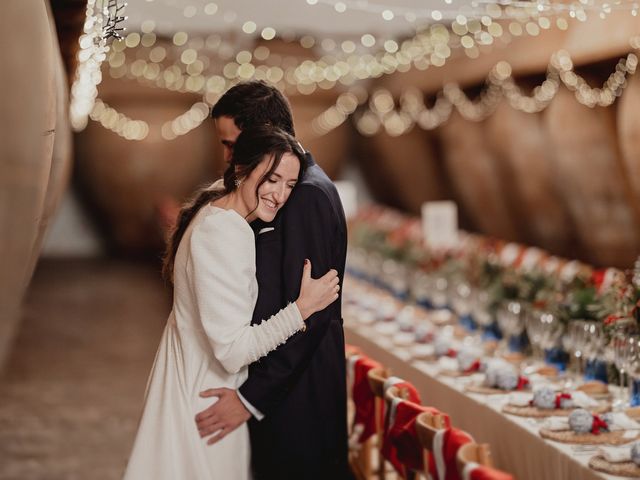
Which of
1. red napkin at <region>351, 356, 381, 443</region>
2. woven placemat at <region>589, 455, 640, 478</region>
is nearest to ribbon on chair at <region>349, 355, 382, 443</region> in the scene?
red napkin at <region>351, 356, 381, 443</region>

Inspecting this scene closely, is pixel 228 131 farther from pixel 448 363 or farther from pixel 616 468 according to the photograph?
pixel 448 363

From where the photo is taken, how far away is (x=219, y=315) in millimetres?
2627

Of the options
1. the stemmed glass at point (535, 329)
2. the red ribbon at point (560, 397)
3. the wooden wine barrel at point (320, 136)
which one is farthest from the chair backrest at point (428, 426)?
the wooden wine barrel at point (320, 136)

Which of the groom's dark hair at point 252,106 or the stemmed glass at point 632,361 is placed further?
the stemmed glass at point 632,361

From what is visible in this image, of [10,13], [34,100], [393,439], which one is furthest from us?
[393,439]

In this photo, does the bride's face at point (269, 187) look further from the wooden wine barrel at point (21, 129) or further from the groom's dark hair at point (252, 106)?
the wooden wine barrel at point (21, 129)

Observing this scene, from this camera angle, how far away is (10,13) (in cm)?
215

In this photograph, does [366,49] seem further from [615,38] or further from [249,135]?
[249,135]

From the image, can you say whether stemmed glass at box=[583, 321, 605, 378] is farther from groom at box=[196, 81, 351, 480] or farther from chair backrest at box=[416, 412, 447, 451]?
groom at box=[196, 81, 351, 480]

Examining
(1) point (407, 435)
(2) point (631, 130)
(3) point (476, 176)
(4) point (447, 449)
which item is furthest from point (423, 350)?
(3) point (476, 176)

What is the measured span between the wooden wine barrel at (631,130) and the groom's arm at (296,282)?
15.8 feet

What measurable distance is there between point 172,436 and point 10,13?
1254 millimetres

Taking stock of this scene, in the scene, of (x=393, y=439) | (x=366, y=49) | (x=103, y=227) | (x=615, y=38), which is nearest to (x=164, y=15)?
(x=366, y=49)

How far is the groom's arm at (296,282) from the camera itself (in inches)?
109
